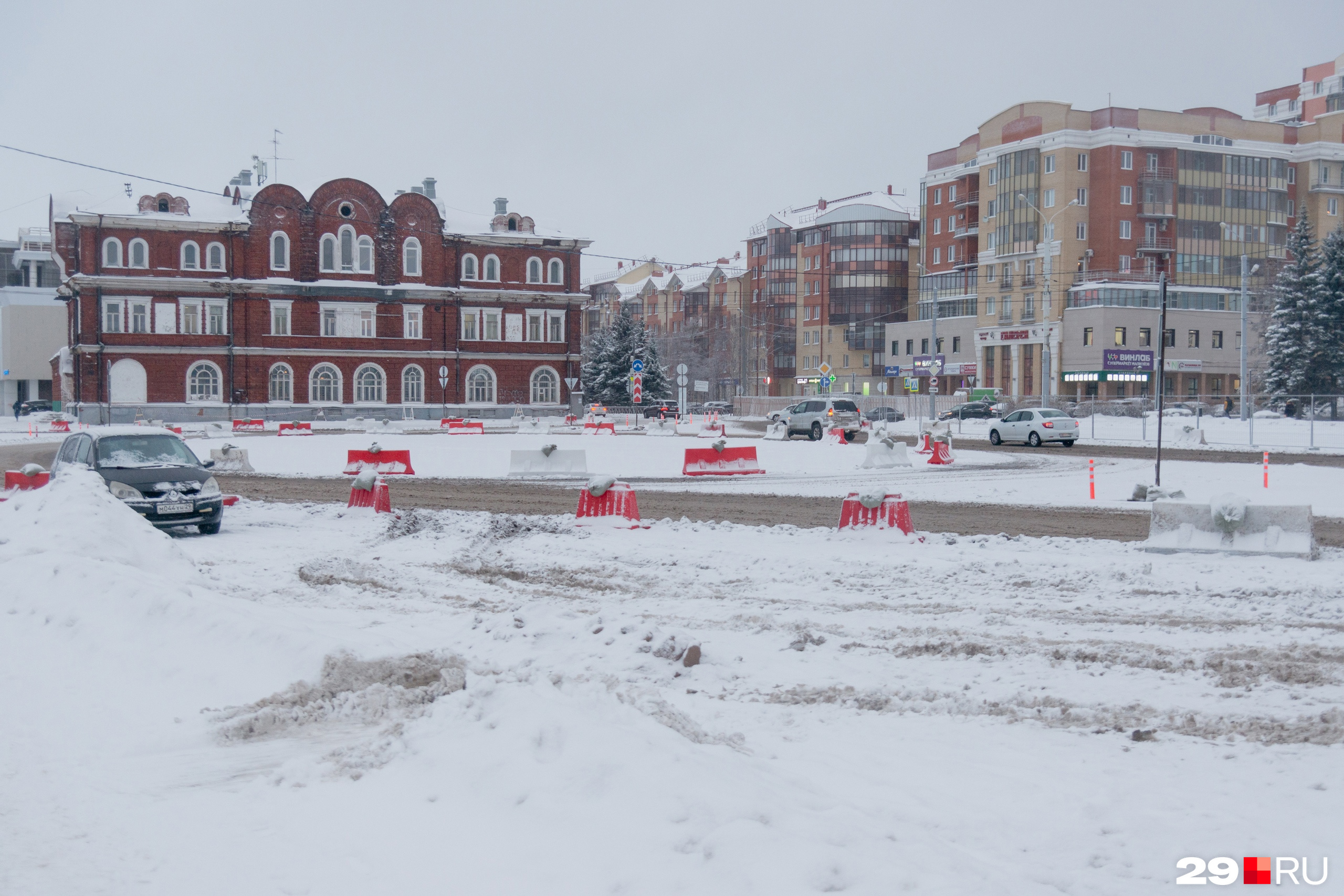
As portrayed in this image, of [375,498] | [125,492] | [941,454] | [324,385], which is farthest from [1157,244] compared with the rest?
[125,492]

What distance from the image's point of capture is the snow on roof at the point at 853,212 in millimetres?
102750

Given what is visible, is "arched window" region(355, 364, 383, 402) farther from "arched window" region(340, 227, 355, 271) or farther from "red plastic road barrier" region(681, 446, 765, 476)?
"red plastic road barrier" region(681, 446, 765, 476)

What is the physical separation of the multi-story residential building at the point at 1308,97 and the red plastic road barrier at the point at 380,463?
4984 inches

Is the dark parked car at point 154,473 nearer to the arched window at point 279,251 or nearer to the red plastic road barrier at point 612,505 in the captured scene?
the red plastic road barrier at point 612,505

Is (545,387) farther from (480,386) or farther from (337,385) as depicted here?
(337,385)

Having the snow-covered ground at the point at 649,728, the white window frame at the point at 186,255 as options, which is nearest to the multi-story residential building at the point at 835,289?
the white window frame at the point at 186,255

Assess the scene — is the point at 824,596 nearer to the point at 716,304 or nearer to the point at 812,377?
the point at 812,377

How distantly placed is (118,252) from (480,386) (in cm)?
2325

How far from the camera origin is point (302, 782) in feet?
17.4

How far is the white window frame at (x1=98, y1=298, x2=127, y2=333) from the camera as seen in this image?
6219 centimetres

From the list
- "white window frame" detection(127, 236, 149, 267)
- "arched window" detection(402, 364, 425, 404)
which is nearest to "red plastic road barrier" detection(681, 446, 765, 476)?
"arched window" detection(402, 364, 425, 404)

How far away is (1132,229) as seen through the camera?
79.3m

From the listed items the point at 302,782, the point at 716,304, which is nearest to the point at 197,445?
the point at 302,782

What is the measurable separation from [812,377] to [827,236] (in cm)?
1425
